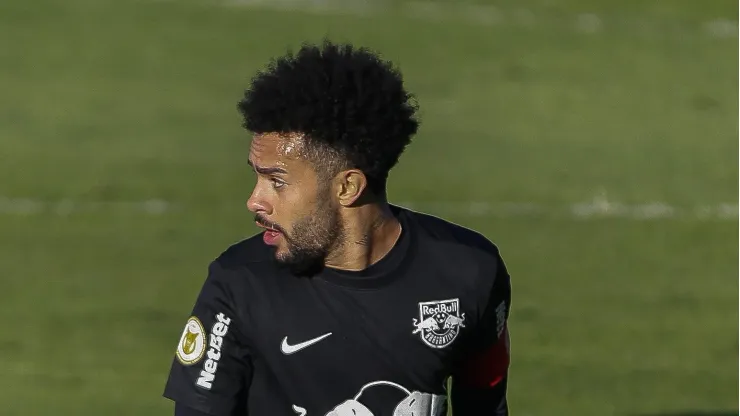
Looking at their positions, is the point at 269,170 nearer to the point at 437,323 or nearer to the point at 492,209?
the point at 437,323

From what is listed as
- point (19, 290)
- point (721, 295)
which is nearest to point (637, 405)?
point (721, 295)

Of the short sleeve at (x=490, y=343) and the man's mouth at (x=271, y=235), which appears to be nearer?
the man's mouth at (x=271, y=235)

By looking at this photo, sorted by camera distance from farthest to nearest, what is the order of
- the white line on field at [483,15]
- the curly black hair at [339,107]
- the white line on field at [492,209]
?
the white line on field at [483,15]
the white line on field at [492,209]
the curly black hair at [339,107]

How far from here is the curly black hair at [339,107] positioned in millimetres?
5301

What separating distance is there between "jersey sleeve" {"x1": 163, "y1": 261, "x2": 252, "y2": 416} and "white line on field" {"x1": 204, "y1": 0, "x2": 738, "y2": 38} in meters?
15.3

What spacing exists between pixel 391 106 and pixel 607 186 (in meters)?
10.1

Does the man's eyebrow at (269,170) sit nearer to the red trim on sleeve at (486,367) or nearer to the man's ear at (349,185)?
the man's ear at (349,185)

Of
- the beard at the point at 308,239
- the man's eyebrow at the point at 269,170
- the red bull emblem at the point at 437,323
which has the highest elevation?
the man's eyebrow at the point at 269,170

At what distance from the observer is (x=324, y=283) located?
5.49m

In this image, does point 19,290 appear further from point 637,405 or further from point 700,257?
point 700,257

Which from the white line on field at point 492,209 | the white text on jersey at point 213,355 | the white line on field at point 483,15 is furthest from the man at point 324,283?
the white line on field at point 483,15

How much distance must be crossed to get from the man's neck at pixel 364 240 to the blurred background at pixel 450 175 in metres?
4.71

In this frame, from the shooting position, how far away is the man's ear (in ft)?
17.7

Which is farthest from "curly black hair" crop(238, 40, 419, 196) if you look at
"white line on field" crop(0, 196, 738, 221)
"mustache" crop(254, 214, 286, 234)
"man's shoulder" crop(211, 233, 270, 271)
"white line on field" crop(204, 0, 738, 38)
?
"white line on field" crop(204, 0, 738, 38)
